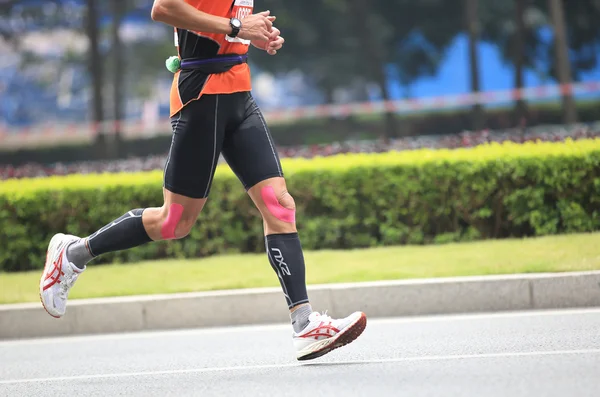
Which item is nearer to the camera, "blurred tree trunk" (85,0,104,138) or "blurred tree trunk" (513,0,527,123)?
"blurred tree trunk" (513,0,527,123)

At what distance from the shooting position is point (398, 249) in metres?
10.0

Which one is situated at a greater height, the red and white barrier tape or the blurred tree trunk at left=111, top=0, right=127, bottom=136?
the blurred tree trunk at left=111, top=0, right=127, bottom=136

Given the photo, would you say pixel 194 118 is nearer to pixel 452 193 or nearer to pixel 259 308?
pixel 259 308

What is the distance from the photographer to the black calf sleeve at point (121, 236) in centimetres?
624

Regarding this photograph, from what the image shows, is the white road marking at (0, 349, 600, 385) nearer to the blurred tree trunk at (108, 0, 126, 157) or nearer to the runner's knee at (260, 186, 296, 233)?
the runner's knee at (260, 186, 296, 233)

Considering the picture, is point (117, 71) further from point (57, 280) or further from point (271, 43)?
point (271, 43)

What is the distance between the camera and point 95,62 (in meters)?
24.2

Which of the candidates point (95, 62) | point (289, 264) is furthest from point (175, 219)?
point (95, 62)

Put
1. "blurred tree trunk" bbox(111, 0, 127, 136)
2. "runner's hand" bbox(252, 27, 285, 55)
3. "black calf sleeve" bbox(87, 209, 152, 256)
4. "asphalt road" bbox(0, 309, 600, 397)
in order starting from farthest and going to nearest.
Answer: "blurred tree trunk" bbox(111, 0, 127, 136) < "black calf sleeve" bbox(87, 209, 152, 256) < "runner's hand" bbox(252, 27, 285, 55) < "asphalt road" bbox(0, 309, 600, 397)

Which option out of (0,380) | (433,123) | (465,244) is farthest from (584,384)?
(433,123)

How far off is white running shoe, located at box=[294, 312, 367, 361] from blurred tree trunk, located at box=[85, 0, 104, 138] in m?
18.7

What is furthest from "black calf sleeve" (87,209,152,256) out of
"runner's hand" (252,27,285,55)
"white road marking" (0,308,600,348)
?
"white road marking" (0,308,600,348)

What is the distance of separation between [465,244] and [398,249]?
55cm

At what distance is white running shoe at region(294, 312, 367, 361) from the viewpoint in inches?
233
